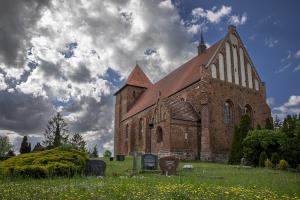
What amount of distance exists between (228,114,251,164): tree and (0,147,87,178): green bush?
14669mm

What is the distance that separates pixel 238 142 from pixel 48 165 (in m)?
17.4

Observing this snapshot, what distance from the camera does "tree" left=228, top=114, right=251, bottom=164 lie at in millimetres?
24284

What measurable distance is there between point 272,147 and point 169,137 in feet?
28.4

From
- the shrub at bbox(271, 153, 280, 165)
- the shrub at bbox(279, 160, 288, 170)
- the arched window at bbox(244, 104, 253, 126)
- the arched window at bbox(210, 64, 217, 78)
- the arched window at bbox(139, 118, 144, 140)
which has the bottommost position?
the shrub at bbox(279, 160, 288, 170)

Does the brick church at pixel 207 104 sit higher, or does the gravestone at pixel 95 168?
the brick church at pixel 207 104

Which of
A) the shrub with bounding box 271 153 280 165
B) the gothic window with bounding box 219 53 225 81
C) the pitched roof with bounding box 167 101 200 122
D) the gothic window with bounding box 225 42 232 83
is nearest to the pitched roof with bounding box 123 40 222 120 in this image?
the gothic window with bounding box 219 53 225 81

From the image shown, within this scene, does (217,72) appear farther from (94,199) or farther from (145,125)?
(94,199)

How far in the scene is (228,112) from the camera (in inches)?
1184

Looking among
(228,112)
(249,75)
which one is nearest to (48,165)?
(228,112)

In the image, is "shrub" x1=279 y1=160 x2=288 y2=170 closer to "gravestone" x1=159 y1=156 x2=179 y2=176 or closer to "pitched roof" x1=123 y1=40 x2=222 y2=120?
"gravestone" x1=159 y1=156 x2=179 y2=176

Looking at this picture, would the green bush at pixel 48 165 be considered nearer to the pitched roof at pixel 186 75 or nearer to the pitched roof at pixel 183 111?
the pitched roof at pixel 183 111

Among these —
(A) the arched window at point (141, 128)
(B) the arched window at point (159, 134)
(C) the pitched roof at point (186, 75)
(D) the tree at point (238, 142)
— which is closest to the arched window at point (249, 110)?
(D) the tree at point (238, 142)

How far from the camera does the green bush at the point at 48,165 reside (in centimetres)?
1168

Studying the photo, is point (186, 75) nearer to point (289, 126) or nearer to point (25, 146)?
point (289, 126)
